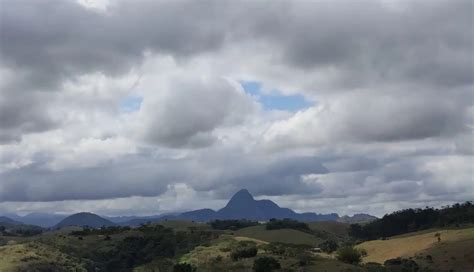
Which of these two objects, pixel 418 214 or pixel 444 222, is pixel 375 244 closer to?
pixel 444 222

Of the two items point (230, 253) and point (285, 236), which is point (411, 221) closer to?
point (285, 236)

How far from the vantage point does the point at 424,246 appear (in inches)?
4134

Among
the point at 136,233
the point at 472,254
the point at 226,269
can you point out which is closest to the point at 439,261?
the point at 472,254

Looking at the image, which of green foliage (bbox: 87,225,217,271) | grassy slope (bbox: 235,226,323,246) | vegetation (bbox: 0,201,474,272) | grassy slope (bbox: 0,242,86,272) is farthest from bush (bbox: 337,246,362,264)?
grassy slope (bbox: 235,226,323,246)

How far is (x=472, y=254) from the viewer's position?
84.2 meters

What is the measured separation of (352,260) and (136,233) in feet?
306

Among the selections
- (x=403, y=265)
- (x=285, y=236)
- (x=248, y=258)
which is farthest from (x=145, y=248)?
(x=403, y=265)

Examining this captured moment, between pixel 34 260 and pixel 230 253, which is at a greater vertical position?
pixel 230 253

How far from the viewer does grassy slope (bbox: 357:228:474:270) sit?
92175 mm

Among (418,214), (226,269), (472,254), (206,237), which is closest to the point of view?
(226,269)

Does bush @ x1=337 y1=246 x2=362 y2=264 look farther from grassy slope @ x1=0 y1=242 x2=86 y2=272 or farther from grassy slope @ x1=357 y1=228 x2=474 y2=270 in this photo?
grassy slope @ x1=0 y1=242 x2=86 y2=272

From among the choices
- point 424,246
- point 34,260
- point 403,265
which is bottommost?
point 403,265

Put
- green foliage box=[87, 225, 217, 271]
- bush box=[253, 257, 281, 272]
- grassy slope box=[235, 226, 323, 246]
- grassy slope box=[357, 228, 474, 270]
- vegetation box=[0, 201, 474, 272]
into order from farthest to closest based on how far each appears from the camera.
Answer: grassy slope box=[235, 226, 323, 246] → green foliage box=[87, 225, 217, 271] → grassy slope box=[357, 228, 474, 270] → vegetation box=[0, 201, 474, 272] → bush box=[253, 257, 281, 272]

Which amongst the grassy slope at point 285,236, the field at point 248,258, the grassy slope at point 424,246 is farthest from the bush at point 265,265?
the grassy slope at point 285,236
